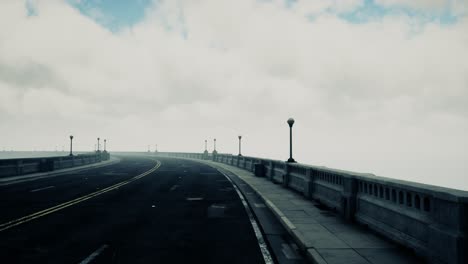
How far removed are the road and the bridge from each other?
0.02 m

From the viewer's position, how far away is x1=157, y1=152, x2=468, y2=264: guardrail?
5.39m

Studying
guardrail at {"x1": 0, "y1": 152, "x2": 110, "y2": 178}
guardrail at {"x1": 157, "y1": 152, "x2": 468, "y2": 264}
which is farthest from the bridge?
guardrail at {"x1": 0, "y1": 152, "x2": 110, "y2": 178}

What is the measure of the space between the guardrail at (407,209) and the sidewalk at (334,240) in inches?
11.2

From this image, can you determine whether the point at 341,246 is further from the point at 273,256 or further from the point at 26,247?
the point at 26,247

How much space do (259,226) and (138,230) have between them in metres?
3.26

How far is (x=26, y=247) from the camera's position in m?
7.52

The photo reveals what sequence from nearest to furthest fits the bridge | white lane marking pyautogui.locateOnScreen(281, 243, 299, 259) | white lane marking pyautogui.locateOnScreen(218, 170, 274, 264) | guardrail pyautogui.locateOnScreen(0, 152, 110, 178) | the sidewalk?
the bridge < the sidewalk < white lane marking pyautogui.locateOnScreen(218, 170, 274, 264) < white lane marking pyautogui.locateOnScreen(281, 243, 299, 259) < guardrail pyautogui.locateOnScreen(0, 152, 110, 178)

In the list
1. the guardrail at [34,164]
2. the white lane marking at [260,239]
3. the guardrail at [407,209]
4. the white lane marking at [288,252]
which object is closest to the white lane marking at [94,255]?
the white lane marking at [260,239]

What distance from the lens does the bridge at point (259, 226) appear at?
6371 millimetres

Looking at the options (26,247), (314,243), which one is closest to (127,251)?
(26,247)

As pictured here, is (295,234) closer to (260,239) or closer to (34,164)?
(260,239)

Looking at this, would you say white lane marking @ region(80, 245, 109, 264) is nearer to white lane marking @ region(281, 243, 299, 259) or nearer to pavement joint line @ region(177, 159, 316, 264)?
white lane marking @ region(281, 243, 299, 259)

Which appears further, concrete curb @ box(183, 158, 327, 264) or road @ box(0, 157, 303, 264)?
road @ box(0, 157, 303, 264)

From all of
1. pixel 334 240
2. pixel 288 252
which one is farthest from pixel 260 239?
pixel 334 240
